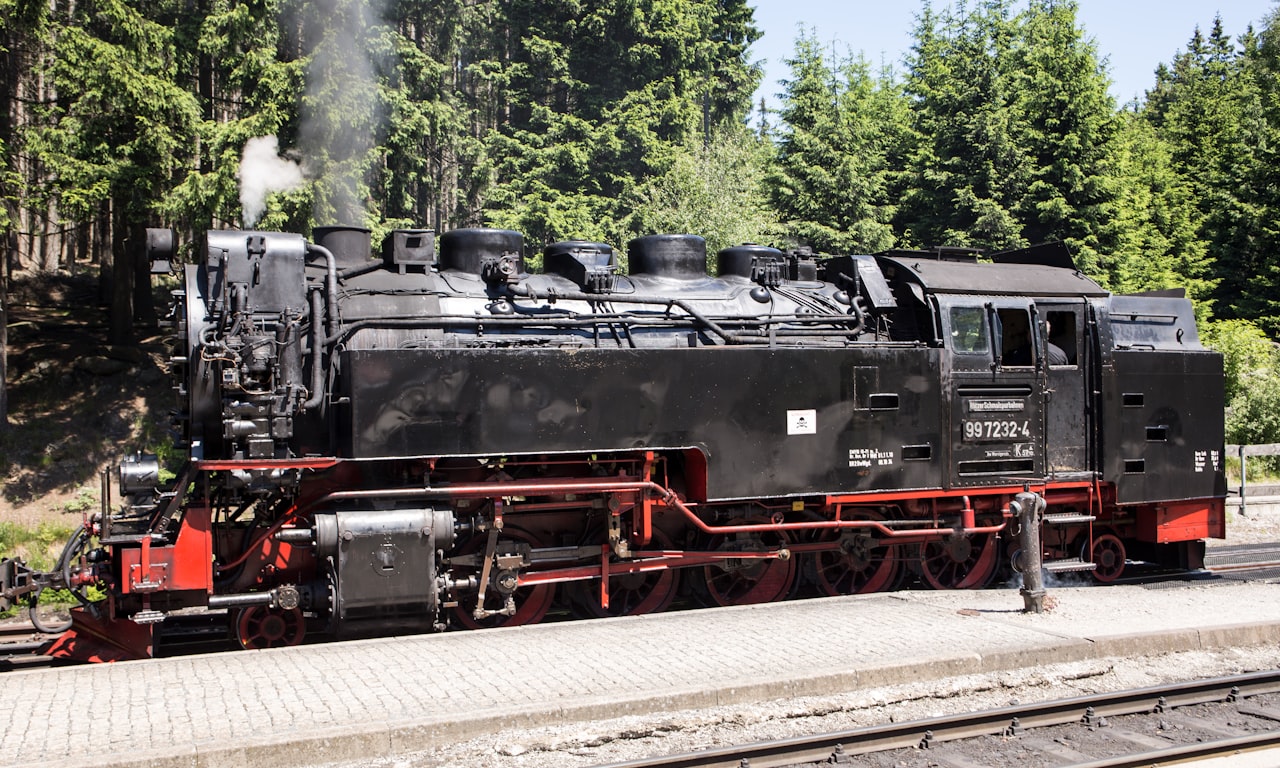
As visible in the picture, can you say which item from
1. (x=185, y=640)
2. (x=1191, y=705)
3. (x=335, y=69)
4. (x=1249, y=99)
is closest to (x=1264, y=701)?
(x=1191, y=705)

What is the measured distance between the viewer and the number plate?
30.4 ft

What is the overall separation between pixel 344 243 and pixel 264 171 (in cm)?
751

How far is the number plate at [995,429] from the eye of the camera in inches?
364

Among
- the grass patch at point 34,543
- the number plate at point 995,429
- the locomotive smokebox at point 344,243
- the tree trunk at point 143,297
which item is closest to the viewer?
the locomotive smokebox at point 344,243

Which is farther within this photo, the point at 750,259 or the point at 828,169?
the point at 828,169

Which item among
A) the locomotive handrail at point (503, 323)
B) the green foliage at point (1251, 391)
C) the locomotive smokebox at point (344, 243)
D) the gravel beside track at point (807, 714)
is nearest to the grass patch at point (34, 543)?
the locomotive smokebox at point (344, 243)

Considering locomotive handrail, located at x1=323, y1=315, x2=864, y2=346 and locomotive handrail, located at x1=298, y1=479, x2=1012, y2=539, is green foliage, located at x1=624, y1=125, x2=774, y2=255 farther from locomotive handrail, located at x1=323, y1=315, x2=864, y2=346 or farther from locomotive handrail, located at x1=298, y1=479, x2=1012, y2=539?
locomotive handrail, located at x1=298, y1=479, x2=1012, y2=539

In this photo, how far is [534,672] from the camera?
620cm

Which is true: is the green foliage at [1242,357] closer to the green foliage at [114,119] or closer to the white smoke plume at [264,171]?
the white smoke plume at [264,171]

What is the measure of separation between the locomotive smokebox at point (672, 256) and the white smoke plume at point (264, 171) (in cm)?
734

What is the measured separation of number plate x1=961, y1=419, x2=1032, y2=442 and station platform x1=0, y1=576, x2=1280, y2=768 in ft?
4.86

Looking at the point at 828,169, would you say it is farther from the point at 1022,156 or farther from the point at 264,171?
A: the point at 264,171

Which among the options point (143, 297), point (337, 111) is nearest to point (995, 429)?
point (337, 111)

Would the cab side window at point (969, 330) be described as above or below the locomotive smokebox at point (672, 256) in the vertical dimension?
below
